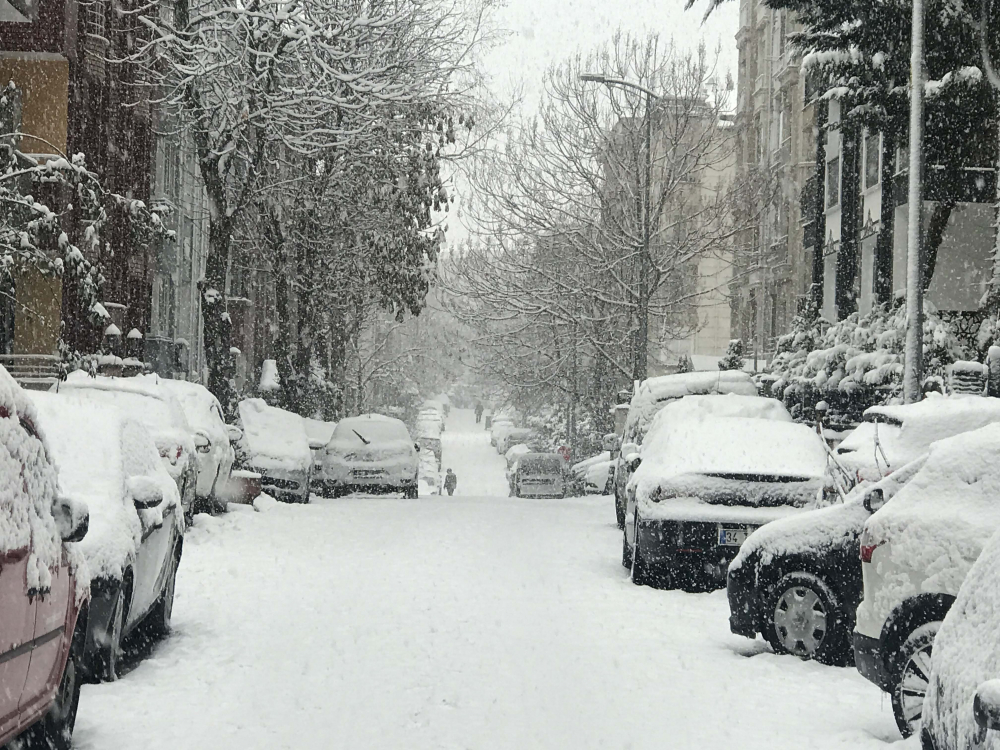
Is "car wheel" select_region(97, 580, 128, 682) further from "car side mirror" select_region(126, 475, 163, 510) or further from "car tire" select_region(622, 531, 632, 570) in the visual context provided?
"car tire" select_region(622, 531, 632, 570)

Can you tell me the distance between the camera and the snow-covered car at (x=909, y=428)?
33.8ft

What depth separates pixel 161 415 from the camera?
616 inches

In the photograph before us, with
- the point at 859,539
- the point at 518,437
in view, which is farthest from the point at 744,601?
the point at 518,437

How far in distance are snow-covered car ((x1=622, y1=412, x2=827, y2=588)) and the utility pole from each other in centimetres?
515

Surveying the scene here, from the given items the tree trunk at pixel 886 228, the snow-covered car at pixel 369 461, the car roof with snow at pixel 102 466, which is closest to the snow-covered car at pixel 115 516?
the car roof with snow at pixel 102 466

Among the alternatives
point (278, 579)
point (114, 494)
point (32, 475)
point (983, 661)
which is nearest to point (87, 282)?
point (278, 579)

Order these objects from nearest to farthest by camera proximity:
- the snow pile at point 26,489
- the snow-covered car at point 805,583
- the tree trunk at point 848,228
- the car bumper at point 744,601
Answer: the snow pile at point 26,489 → the snow-covered car at point 805,583 → the car bumper at point 744,601 → the tree trunk at point 848,228

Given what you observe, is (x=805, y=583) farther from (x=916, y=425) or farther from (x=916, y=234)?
(x=916, y=234)

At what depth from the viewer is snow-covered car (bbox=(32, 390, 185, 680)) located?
7082 mm

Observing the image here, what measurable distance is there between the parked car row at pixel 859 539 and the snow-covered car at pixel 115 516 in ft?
12.2

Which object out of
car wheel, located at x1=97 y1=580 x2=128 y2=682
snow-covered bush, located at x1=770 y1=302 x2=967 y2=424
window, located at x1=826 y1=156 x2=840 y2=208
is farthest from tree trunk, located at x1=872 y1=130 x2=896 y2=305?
car wheel, located at x1=97 y1=580 x2=128 y2=682

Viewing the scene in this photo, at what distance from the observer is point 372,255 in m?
33.7

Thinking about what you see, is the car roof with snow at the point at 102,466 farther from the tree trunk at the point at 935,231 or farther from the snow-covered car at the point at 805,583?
the tree trunk at the point at 935,231

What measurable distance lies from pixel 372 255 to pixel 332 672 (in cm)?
2578
